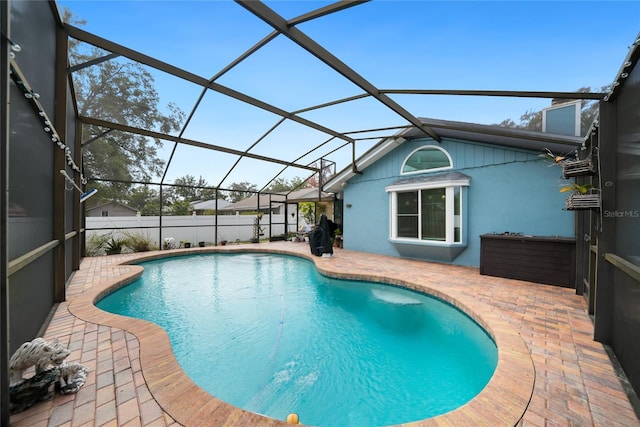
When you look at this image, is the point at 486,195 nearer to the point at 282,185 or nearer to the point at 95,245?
the point at 95,245

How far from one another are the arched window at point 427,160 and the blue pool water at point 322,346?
438 cm

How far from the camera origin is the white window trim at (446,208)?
7.09m

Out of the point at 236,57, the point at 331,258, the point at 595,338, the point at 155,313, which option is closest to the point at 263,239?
the point at 331,258

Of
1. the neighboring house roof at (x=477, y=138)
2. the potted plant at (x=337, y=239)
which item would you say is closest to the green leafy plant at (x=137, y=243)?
the potted plant at (x=337, y=239)

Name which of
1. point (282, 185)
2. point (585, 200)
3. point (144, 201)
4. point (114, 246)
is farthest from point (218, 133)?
point (282, 185)

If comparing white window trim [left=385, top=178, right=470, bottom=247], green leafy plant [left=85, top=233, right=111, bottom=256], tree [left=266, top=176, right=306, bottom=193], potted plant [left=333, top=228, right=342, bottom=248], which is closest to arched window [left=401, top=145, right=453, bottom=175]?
white window trim [left=385, top=178, right=470, bottom=247]

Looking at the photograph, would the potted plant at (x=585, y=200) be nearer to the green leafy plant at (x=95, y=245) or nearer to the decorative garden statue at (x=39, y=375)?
the decorative garden statue at (x=39, y=375)

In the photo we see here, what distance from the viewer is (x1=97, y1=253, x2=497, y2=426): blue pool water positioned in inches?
104

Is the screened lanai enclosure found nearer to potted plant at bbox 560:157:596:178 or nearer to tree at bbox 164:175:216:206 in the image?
potted plant at bbox 560:157:596:178

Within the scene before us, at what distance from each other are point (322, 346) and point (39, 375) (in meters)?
2.94

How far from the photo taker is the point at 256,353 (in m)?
3.49

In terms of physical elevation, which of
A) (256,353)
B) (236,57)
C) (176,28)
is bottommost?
(256,353)

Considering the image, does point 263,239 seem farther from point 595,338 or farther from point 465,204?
point 595,338

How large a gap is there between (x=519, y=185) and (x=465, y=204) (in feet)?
4.20
